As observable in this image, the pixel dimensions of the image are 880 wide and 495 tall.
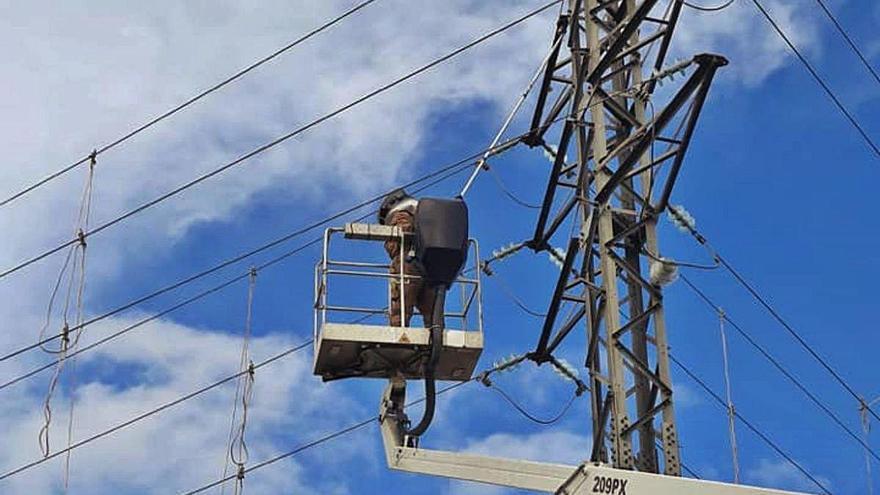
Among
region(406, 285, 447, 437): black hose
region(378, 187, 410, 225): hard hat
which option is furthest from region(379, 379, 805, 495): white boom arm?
region(378, 187, 410, 225): hard hat

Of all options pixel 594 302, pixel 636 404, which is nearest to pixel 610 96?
pixel 594 302

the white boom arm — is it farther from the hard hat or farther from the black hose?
the hard hat

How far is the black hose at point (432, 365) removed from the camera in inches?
636

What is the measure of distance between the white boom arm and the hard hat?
1.92 metres

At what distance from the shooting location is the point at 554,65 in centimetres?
1908

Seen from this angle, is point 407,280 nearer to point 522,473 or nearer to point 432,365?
point 432,365

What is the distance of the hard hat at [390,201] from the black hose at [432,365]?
4.15ft

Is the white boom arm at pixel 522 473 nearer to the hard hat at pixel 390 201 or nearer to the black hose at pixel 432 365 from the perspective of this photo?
the black hose at pixel 432 365

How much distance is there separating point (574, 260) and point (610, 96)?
1.94 meters

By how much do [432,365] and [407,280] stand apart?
1.01 metres

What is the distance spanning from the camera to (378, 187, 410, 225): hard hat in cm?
1714

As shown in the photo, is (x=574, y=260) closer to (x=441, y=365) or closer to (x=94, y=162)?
(x=441, y=365)

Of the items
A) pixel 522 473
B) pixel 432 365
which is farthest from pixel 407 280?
pixel 522 473

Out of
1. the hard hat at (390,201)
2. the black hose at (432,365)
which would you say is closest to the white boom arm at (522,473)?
the black hose at (432,365)
